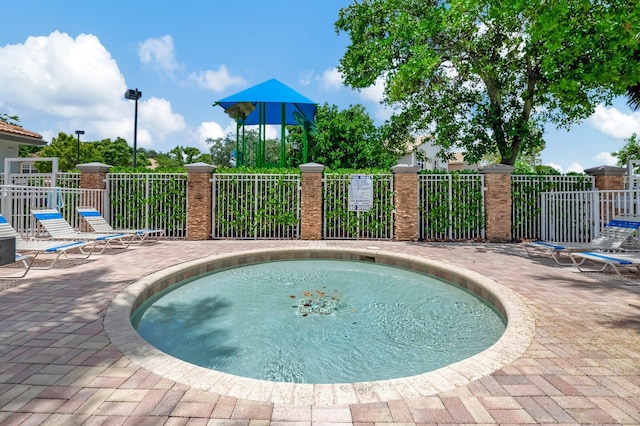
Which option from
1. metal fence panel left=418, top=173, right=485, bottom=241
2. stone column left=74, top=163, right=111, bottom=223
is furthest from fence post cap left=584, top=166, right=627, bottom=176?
stone column left=74, top=163, right=111, bottom=223

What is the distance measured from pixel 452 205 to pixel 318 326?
8121 mm

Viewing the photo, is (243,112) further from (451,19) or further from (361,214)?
(451,19)

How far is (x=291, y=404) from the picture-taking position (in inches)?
83.7

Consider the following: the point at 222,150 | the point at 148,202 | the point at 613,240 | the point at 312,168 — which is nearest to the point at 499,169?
the point at 613,240

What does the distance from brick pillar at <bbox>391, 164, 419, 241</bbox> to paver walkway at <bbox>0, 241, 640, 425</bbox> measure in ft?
20.1

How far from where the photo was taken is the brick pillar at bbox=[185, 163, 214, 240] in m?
10.4

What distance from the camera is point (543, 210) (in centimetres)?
1052

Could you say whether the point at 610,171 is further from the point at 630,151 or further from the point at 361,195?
the point at 630,151

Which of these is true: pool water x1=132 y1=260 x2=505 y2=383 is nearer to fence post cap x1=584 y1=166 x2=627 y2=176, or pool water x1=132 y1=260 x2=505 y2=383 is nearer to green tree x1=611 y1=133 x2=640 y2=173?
fence post cap x1=584 y1=166 x2=627 y2=176

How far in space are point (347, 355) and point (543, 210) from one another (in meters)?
10.0

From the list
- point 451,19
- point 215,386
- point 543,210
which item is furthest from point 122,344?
point 451,19

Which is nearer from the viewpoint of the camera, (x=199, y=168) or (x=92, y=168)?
(x=199, y=168)

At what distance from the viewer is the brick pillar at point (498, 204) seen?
10461mm

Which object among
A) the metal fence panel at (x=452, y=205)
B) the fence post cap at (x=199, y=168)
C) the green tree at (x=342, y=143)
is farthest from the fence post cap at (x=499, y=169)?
the green tree at (x=342, y=143)
